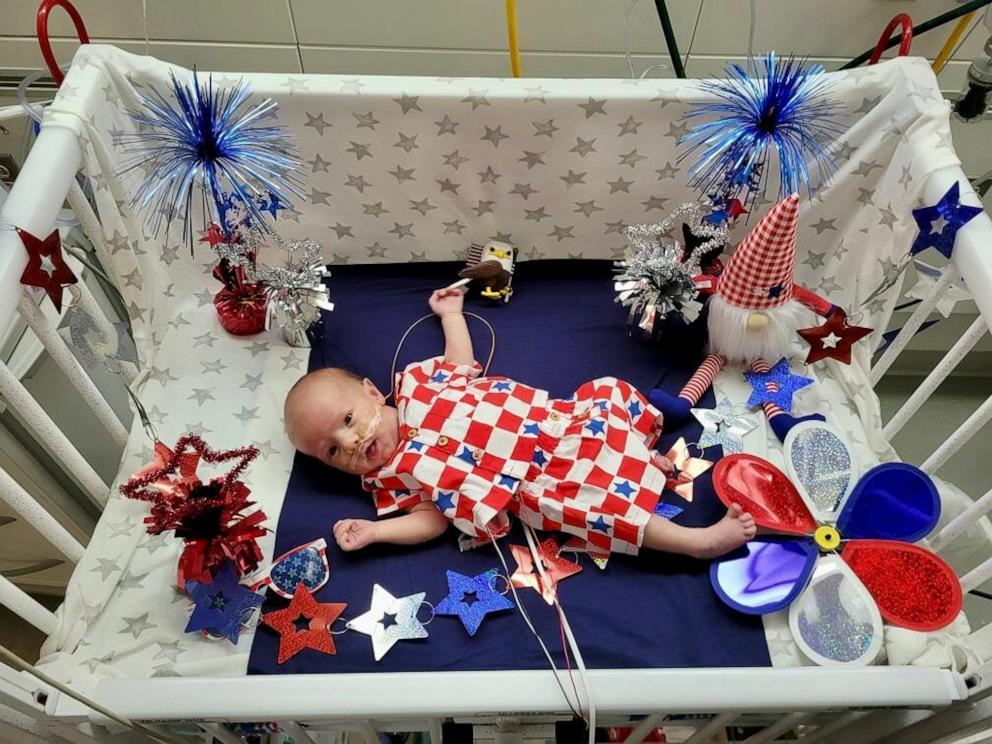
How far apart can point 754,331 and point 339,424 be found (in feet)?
2.24

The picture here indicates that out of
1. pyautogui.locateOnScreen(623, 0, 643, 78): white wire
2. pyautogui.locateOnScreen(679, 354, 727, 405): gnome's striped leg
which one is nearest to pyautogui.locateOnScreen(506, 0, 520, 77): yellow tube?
pyautogui.locateOnScreen(623, 0, 643, 78): white wire

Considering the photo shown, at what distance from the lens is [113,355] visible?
95cm

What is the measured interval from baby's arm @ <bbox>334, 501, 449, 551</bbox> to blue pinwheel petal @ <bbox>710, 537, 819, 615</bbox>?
16.3 inches

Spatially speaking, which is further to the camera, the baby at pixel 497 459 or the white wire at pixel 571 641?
the baby at pixel 497 459

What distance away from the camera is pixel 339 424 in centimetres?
106

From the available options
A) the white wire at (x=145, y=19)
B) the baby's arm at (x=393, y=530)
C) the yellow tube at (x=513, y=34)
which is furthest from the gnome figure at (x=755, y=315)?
the white wire at (x=145, y=19)

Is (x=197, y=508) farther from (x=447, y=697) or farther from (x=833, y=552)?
(x=833, y=552)

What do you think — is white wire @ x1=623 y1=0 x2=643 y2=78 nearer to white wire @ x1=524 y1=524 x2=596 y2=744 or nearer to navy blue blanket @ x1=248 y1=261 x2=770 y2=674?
navy blue blanket @ x1=248 y1=261 x2=770 y2=674

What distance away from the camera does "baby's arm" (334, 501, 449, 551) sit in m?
1.02

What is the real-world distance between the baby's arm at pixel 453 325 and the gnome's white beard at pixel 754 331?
42 cm

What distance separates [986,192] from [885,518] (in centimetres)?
87

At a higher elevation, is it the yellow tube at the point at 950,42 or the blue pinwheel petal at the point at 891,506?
the yellow tube at the point at 950,42

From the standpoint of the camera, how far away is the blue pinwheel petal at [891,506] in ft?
3.23

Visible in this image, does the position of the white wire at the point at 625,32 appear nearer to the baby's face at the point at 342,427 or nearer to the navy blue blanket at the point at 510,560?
the navy blue blanket at the point at 510,560
